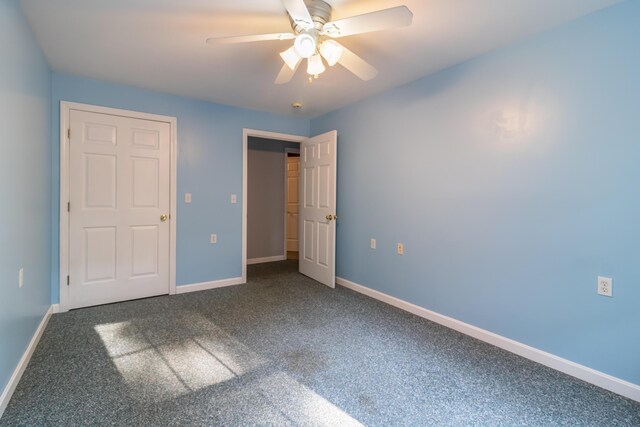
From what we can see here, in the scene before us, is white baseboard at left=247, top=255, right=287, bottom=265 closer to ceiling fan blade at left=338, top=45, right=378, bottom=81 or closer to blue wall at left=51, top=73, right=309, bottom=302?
blue wall at left=51, top=73, right=309, bottom=302

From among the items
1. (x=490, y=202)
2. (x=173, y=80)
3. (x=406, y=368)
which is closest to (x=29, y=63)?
(x=173, y=80)

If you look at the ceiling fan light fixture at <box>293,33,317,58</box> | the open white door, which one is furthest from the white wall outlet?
the open white door

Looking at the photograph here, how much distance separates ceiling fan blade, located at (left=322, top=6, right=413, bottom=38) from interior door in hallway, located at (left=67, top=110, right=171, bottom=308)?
2.49 metres

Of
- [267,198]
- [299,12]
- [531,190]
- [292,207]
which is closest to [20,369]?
[299,12]

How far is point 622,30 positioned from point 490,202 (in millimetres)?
1231

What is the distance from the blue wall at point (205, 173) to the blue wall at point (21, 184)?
963 mm

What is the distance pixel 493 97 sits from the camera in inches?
92.4

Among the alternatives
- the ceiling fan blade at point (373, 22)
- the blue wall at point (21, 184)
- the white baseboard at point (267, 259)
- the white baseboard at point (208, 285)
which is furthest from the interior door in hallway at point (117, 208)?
the ceiling fan blade at point (373, 22)

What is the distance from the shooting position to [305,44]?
1.72 m

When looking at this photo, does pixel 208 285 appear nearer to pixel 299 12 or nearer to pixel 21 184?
pixel 21 184

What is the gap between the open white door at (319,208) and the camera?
3.75 meters

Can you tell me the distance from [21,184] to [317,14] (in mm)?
2126

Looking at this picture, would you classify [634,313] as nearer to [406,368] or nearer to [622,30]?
[406,368]

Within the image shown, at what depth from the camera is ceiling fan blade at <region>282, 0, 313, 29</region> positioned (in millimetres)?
1478
